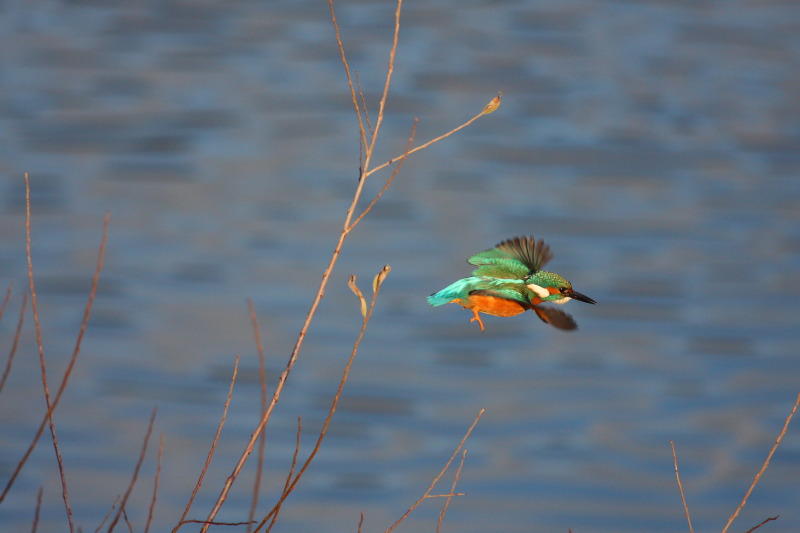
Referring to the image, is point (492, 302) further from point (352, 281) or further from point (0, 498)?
point (0, 498)

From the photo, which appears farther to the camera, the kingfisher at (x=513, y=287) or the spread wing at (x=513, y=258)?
the spread wing at (x=513, y=258)

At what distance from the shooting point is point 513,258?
78 centimetres

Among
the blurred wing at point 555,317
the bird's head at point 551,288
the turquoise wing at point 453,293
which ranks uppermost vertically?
the blurred wing at point 555,317

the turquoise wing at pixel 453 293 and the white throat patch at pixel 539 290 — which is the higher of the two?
the turquoise wing at pixel 453 293

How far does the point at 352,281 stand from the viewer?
2.61 ft

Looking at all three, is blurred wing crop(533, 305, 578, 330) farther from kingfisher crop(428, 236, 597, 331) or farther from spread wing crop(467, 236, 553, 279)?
spread wing crop(467, 236, 553, 279)

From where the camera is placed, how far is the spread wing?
77cm

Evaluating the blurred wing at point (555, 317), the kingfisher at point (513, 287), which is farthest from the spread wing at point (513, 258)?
the blurred wing at point (555, 317)

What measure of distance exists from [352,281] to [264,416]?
0.18m

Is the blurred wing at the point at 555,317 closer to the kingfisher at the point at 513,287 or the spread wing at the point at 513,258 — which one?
the kingfisher at the point at 513,287

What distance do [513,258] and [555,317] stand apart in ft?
0.54

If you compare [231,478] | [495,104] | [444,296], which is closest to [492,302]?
[444,296]

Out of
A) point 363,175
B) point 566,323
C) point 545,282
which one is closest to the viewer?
point 566,323

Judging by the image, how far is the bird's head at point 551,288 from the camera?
2.36 feet
